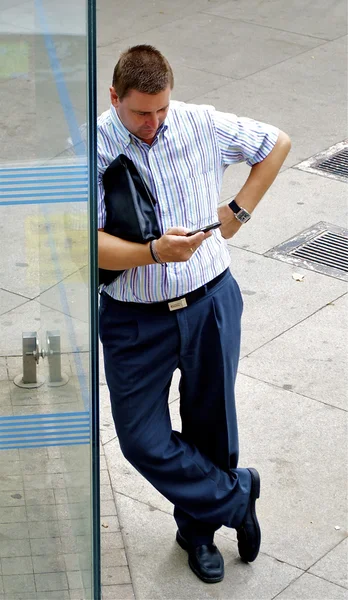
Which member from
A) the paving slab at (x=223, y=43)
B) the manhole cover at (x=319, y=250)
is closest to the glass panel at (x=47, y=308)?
the manhole cover at (x=319, y=250)

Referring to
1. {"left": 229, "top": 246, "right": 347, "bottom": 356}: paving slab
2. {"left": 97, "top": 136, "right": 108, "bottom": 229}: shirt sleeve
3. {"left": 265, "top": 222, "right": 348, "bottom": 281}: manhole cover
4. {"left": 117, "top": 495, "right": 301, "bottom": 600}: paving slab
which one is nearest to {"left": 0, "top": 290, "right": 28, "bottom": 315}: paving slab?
{"left": 97, "top": 136, "right": 108, "bottom": 229}: shirt sleeve

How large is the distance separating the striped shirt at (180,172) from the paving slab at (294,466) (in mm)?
1265

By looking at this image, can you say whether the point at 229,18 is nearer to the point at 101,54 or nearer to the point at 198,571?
the point at 101,54

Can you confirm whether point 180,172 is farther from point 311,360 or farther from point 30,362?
point 311,360

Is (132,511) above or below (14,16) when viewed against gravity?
below

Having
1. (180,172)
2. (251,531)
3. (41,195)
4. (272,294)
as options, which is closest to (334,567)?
(251,531)

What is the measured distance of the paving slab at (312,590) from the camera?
4180 mm

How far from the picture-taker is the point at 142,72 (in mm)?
3502

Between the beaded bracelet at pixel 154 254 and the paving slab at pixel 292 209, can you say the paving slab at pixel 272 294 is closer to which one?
the paving slab at pixel 292 209

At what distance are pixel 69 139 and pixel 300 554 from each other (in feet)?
6.74

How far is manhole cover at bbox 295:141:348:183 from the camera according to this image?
25.6ft

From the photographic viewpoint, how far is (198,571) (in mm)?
4270

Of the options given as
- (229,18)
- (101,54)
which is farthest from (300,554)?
(229,18)

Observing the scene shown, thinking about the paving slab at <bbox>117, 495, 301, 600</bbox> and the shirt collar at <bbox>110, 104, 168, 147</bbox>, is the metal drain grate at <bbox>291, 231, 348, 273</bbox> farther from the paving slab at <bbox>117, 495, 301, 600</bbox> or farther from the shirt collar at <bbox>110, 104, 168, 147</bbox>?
the shirt collar at <bbox>110, 104, 168, 147</bbox>
